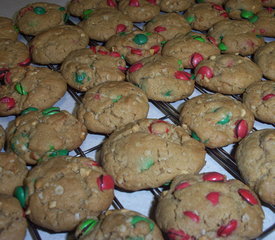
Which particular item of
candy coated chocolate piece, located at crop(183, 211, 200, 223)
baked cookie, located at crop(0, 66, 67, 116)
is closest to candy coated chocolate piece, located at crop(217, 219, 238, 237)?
candy coated chocolate piece, located at crop(183, 211, 200, 223)

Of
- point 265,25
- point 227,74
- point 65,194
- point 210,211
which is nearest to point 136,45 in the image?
point 227,74

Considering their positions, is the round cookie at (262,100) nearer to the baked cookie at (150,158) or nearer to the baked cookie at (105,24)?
the baked cookie at (150,158)

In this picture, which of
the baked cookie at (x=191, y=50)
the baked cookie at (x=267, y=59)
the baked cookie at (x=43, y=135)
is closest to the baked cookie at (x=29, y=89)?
the baked cookie at (x=43, y=135)

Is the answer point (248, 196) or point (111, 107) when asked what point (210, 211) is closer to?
point (248, 196)

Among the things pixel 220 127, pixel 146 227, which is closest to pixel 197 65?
pixel 220 127

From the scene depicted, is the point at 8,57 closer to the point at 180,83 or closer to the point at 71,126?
the point at 71,126

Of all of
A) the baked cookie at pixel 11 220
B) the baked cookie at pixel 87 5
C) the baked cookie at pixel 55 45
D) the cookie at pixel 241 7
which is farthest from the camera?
the baked cookie at pixel 87 5
